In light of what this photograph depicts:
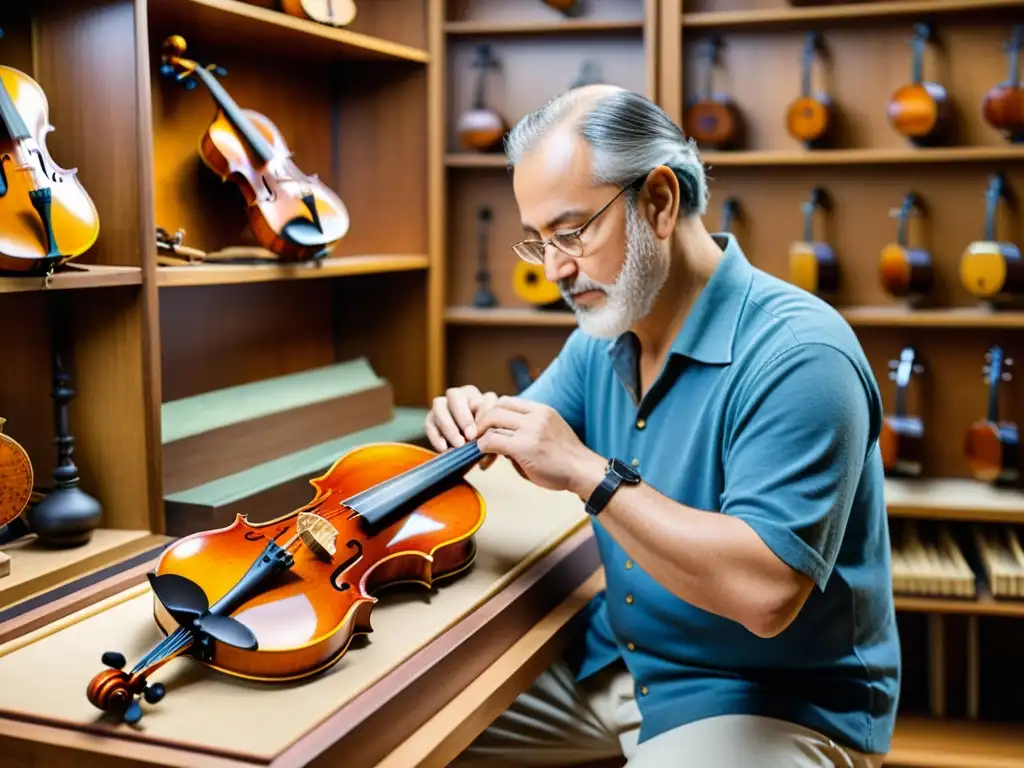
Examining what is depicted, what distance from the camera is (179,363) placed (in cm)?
254

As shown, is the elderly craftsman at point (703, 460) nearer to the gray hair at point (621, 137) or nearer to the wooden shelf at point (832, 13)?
the gray hair at point (621, 137)

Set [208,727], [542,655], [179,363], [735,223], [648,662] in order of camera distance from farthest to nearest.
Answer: [735,223], [179,363], [648,662], [542,655], [208,727]

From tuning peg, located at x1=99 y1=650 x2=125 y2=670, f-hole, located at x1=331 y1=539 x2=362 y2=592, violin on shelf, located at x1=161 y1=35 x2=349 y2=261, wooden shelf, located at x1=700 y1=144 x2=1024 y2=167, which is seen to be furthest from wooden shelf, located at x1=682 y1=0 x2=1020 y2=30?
tuning peg, located at x1=99 y1=650 x2=125 y2=670

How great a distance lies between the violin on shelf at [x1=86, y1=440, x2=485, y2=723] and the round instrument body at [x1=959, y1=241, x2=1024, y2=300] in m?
1.91

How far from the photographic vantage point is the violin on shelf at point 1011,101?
3.11m

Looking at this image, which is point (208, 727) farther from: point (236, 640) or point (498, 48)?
point (498, 48)

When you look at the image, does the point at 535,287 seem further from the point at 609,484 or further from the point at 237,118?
the point at 609,484

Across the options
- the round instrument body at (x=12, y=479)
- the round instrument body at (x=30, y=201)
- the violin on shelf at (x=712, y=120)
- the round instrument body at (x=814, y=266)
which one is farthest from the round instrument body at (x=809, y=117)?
the round instrument body at (x=12, y=479)

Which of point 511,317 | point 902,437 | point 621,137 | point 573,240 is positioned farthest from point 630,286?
point 902,437

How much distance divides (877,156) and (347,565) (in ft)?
7.45

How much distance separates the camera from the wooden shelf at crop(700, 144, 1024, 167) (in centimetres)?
311

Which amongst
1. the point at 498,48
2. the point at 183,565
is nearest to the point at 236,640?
the point at 183,565

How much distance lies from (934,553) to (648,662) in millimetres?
1662

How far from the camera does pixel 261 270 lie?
230 centimetres
